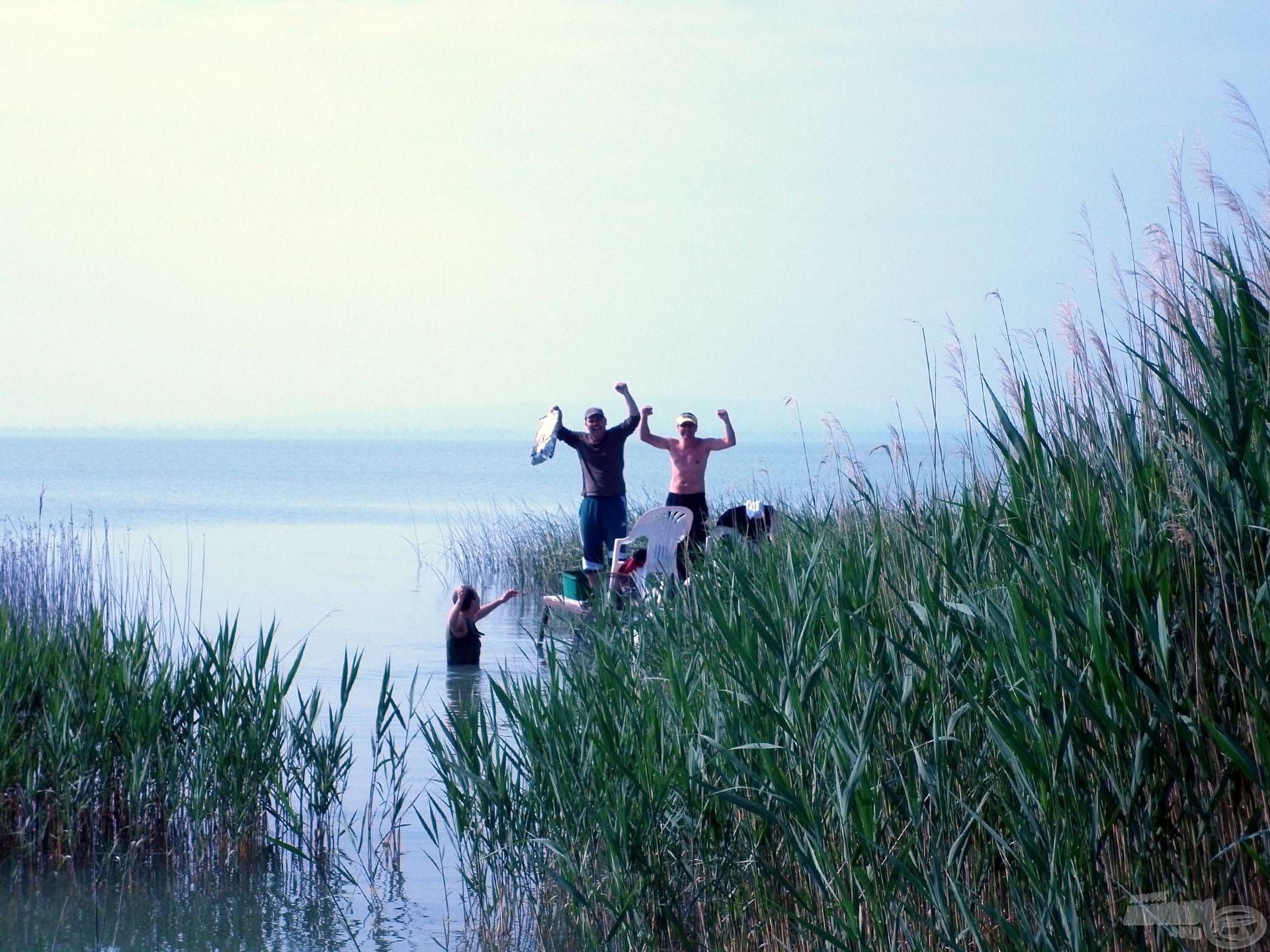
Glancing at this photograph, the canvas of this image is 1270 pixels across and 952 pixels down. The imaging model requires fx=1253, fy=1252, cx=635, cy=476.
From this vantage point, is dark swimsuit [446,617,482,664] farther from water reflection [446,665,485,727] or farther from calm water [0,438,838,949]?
calm water [0,438,838,949]

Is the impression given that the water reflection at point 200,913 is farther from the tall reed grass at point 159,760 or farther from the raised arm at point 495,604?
the raised arm at point 495,604

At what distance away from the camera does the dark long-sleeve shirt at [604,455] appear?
10203 millimetres

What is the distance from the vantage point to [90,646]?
5.19 m

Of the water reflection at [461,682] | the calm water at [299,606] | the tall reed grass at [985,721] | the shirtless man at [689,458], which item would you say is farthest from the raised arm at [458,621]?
the tall reed grass at [985,721]

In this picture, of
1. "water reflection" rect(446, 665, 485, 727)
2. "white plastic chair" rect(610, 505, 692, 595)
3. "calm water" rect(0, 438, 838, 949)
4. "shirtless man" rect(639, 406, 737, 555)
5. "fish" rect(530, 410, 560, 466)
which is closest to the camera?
"calm water" rect(0, 438, 838, 949)

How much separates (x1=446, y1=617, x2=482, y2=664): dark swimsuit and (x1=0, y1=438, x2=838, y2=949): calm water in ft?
0.63

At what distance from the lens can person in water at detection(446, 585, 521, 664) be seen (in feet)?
31.7

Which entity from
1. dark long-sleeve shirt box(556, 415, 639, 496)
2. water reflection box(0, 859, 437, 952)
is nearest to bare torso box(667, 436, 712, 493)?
dark long-sleeve shirt box(556, 415, 639, 496)

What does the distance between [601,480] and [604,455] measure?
0.22m

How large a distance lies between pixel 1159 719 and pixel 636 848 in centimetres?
154

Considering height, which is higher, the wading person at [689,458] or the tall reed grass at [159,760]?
the wading person at [689,458]

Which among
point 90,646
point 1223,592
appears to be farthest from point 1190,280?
point 90,646

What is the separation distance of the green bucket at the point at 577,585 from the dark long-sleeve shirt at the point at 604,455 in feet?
2.49

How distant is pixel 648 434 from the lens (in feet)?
34.9
